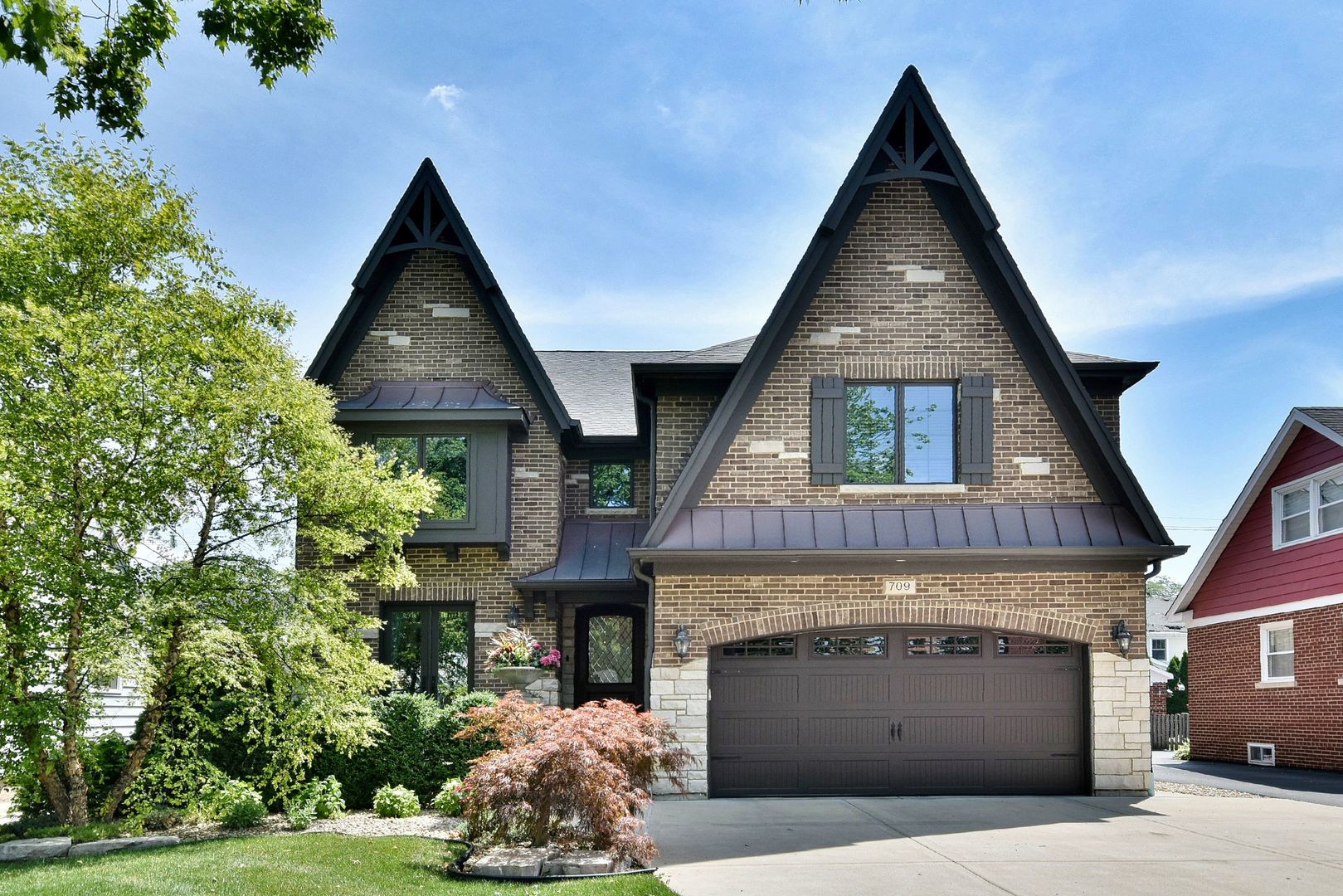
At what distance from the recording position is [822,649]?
50.3 ft

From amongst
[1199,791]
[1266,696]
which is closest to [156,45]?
[1199,791]

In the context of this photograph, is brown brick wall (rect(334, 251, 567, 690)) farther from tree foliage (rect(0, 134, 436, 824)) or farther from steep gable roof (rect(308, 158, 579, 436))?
tree foliage (rect(0, 134, 436, 824))

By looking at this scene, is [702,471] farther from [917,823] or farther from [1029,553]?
[917,823]

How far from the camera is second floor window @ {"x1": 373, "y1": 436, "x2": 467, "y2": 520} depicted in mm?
17453

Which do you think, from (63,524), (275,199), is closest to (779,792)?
(63,524)

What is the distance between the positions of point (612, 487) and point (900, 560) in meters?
5.76

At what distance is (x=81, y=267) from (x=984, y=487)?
36.6 feet

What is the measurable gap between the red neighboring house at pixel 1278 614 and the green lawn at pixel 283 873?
15763 millimetres

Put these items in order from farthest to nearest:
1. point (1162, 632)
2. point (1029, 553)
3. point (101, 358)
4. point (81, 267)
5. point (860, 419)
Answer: point (1162, 632) → point (860, 419) → point (1029, 553) → point (81, 267) → point (101, 358)

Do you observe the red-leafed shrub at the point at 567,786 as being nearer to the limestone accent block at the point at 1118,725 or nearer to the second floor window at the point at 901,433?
the second floor window at the point at 901,433

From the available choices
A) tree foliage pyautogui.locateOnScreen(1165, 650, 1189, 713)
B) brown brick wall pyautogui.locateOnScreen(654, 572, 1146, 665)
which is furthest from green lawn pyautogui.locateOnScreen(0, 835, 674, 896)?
tree foliage pyautogui.locateOnScreen(1165, 650, 1189, 713)

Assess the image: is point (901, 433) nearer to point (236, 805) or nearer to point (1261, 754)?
point (236, 805)

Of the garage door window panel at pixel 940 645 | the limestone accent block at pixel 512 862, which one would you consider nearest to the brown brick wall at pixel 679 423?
the garage door window panel at pixel 940 645

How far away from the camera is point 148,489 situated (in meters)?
12.3
